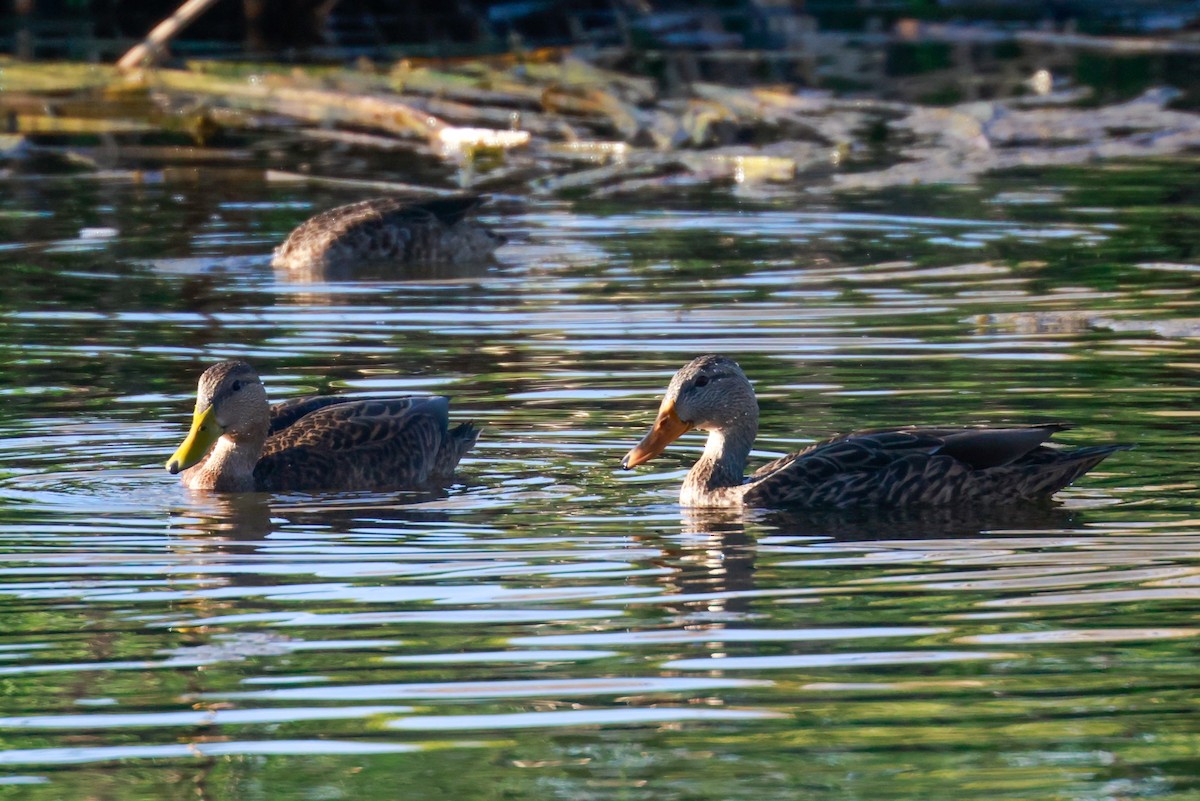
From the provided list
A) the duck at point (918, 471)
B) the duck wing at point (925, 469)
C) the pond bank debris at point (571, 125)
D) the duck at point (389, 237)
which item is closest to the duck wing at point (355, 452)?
the duck at point (918, 471)

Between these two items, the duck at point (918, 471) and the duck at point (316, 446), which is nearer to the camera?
the duck at point (918, 471)

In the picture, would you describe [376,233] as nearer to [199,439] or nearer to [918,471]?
[199,439]

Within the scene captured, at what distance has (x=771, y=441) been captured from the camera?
34.3ft

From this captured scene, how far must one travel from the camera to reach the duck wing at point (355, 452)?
1011cm

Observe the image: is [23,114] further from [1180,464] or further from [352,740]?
[352,740]

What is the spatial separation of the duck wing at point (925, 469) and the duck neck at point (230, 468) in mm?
2109

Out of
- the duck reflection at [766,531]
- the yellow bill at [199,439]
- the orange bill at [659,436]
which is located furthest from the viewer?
the yellow bill at [199,439]

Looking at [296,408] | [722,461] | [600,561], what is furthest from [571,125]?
[600,561]

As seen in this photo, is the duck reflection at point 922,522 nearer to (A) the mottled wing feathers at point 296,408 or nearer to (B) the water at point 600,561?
(B) the water at point 600,561

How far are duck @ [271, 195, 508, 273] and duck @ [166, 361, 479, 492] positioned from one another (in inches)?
248

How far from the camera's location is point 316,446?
10.1 metres

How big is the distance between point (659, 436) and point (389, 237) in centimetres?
781

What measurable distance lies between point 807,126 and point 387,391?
11.9 m

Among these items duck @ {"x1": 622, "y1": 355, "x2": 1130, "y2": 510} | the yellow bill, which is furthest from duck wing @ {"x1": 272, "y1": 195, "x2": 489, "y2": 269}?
duck @ {"x1": 622, "y1": 355, "x2": 1130, "y2": 510}
